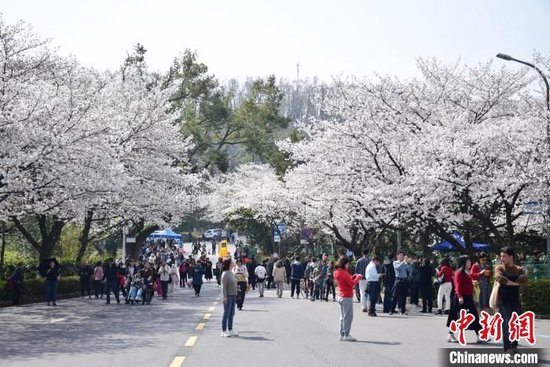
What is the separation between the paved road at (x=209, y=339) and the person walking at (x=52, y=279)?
10.1ft

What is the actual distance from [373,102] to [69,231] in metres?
27.5

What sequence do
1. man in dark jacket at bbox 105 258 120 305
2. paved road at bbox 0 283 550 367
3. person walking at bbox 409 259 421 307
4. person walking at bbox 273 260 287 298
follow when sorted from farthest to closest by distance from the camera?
person walking at bbox 273 260 287 298, man in dark jacket at bbox 105 258 120 305, person walking at bbox 409 259 421 307, paved road at bbox 0 283 550 367

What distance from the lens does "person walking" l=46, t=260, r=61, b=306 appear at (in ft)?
86.1

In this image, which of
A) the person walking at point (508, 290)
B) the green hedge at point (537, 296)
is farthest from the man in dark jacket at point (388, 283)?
the person walking at point (508, 290)

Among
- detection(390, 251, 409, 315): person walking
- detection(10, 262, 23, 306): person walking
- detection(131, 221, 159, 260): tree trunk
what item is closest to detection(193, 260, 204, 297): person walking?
detection(10, 262, 23, 306): person walking

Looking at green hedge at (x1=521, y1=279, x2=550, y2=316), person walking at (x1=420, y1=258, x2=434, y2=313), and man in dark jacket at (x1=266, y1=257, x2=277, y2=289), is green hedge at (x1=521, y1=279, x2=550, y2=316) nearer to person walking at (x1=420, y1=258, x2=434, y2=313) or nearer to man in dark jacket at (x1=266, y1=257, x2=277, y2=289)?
person walking at (x1=420, y1=258, x2=434, y2=313)

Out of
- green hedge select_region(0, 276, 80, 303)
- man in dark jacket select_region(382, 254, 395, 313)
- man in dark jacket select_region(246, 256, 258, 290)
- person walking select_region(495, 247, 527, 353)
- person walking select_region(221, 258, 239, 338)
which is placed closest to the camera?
person walking select_region(495, 247, 527, 353)

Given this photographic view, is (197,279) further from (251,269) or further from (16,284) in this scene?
(16,284)

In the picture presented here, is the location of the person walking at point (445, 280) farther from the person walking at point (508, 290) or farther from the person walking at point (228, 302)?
the person walking at point (508, 290)

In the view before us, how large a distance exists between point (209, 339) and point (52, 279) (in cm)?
1412

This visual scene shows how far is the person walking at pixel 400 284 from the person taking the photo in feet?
72.4

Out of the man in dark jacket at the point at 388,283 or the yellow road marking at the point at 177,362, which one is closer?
the yellow road marking at the point at 177,362

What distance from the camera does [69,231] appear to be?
165 feet

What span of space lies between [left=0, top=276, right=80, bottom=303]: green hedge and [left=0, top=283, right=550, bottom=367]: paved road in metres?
3.43
